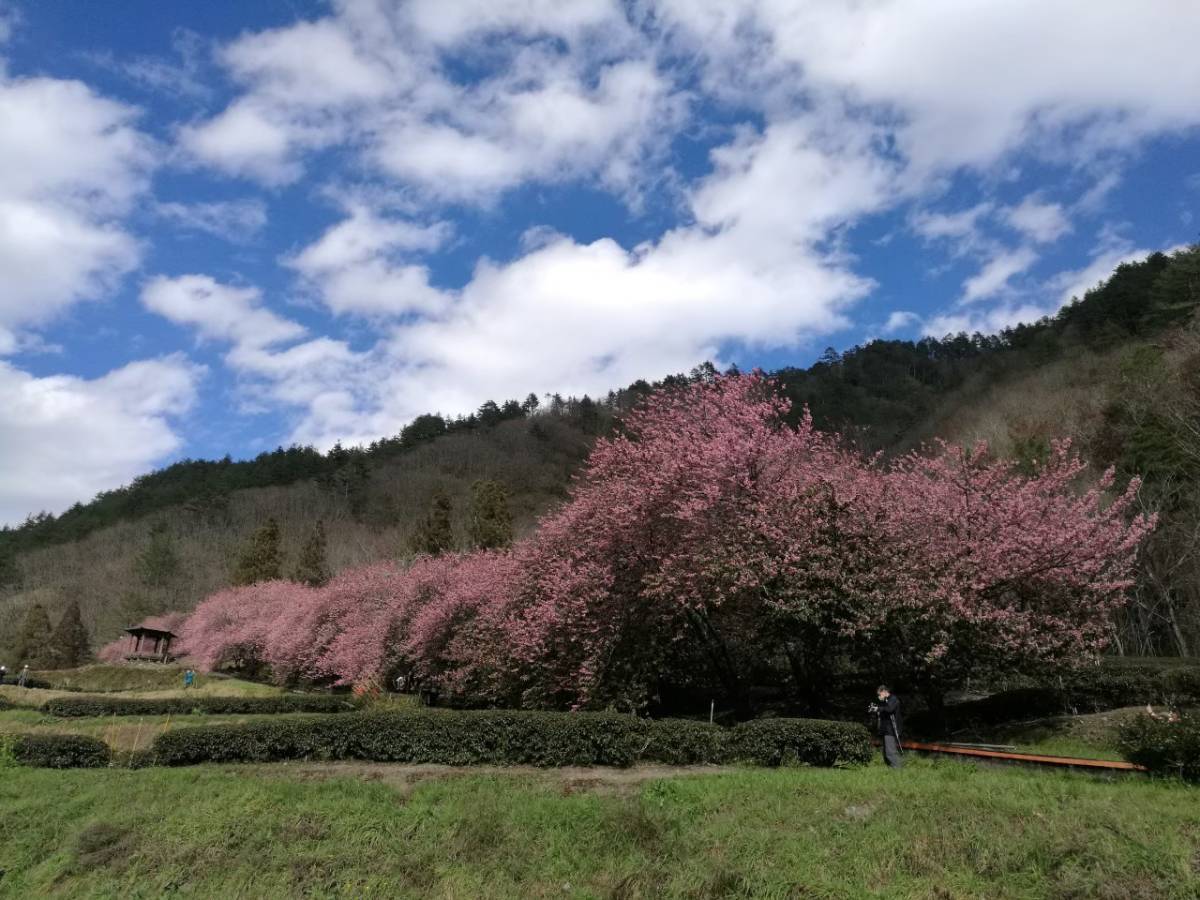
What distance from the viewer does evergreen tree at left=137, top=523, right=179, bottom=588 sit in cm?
6825

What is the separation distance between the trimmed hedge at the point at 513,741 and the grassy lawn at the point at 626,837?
84 centimetres

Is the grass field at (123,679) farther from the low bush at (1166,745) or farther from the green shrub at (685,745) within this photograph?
the low bush at (1166,745)

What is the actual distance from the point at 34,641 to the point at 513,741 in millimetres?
56991

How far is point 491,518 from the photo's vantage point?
49.2 metres

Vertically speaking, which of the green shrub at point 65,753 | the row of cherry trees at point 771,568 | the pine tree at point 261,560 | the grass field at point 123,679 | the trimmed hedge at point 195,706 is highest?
the pine tree at point 261,560

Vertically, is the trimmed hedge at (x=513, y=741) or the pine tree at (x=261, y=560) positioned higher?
the pine tree at (x=261, y=560)

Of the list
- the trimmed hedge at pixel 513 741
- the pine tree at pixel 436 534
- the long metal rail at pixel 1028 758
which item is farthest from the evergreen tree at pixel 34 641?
the long metal rail at pixel 1028 758

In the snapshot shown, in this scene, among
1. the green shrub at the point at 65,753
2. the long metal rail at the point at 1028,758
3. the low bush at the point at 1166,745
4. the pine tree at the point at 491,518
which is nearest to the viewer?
the low bush at the point at 1166,745

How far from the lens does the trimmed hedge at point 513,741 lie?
11523 mm

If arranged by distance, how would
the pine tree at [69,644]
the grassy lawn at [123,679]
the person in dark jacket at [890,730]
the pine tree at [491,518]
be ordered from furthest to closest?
the pine tree at [69,644], the pine tree at [491,518], the grassy lawn at [123,679], the person in dark jacket at [890,730]

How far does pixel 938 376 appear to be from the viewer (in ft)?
277

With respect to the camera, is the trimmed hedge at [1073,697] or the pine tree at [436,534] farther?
the pine tree at [436,534]

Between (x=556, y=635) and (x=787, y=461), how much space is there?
21.2 ft

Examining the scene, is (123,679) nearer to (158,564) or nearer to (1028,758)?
(158,564)
